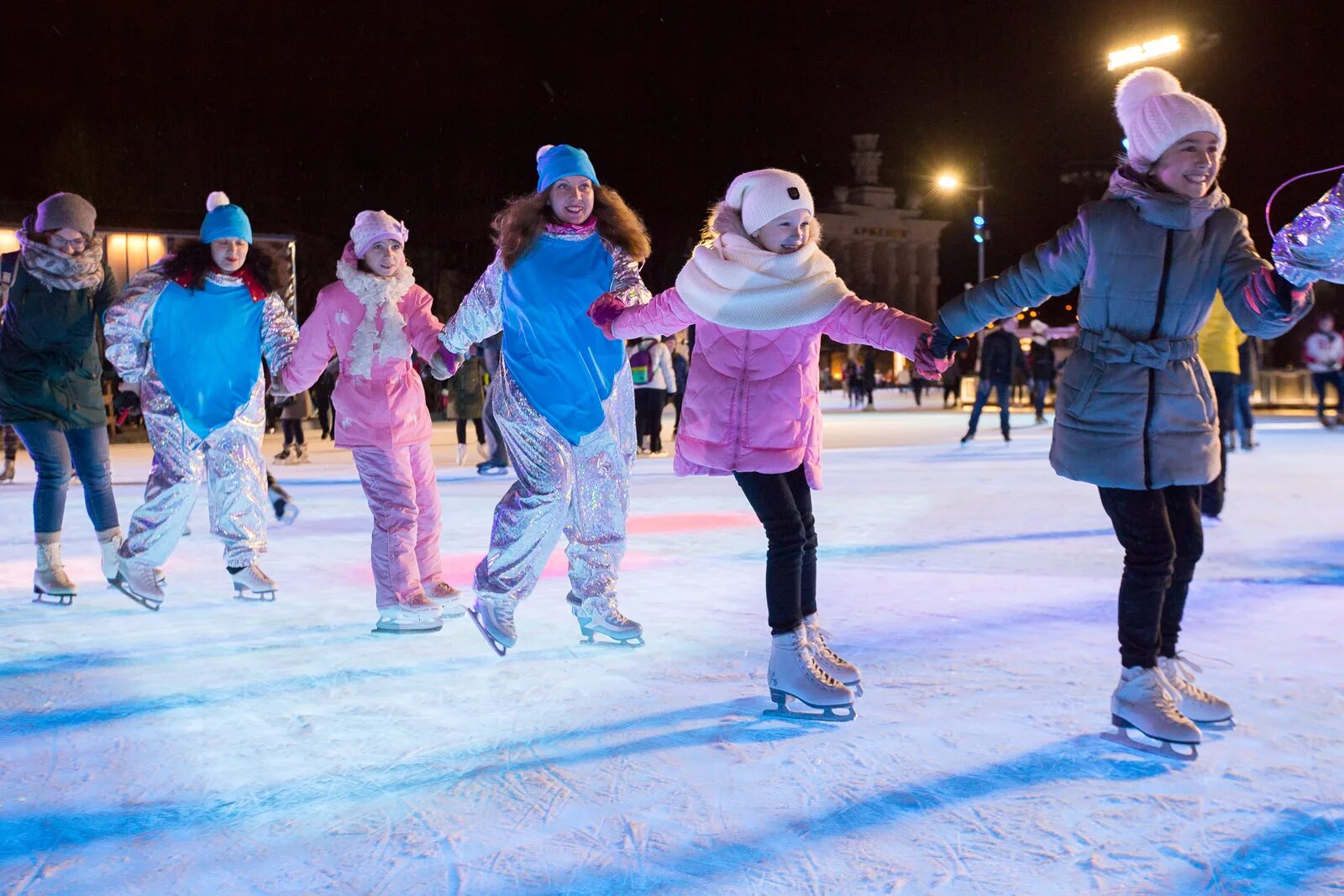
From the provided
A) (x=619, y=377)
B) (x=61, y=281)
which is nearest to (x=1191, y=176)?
(x=619, y=377)

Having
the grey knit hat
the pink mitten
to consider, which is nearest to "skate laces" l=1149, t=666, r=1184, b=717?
the pink mitten

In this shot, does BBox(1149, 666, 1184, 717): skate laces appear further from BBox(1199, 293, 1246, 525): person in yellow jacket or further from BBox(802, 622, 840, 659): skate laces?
BBox(1199, 293, 1246, 525): person in yellow jacket

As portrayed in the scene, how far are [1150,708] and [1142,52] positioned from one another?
65.9ft

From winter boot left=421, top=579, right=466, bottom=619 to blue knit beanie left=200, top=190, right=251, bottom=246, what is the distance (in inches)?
60.7

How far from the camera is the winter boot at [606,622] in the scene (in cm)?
385

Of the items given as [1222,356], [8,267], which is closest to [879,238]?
[1222,356]

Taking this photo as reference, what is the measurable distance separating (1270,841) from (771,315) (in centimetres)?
163

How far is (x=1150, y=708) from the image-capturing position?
2.72 metres

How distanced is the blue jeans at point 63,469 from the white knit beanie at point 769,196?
3091mm

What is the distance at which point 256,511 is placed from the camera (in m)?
4.78

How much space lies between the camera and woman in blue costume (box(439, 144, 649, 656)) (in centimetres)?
378

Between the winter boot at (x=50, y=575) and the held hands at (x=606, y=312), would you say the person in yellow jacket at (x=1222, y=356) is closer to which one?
the held hands at (x=606, y=312)

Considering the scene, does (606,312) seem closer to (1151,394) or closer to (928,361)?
(928,361)

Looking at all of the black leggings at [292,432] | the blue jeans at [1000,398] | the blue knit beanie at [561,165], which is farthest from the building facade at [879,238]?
the blue knit beanie at [561,165]
